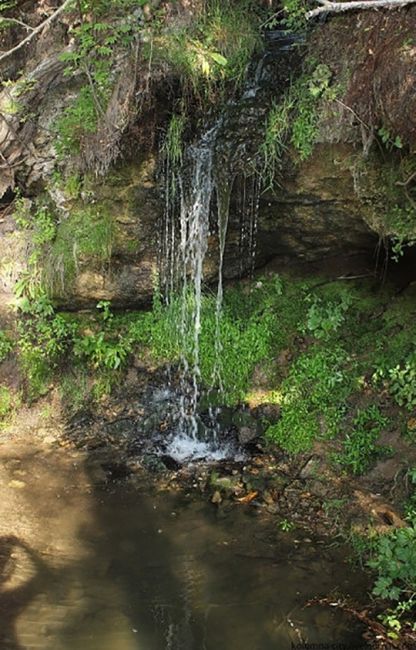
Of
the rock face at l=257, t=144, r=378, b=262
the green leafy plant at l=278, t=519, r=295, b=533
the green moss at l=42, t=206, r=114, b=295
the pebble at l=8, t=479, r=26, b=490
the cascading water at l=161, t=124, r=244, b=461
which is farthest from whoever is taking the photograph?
the green moss at l=42, t=206, r=114, b=295

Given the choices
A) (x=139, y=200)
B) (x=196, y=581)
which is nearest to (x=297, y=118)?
(x=139, y=200)

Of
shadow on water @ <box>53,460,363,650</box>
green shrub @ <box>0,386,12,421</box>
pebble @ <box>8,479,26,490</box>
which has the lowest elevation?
shadow on water @ <box>53,460,363,650</box>

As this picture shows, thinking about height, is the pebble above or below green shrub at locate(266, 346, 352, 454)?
below

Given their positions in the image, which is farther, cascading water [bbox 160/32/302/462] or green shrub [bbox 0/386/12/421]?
green shrub [bbox 0/386/12/421]

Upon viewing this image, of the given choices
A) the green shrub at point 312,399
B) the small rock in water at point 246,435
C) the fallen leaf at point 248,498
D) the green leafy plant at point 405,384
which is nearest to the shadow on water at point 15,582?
the fallen leaf at point 248,498

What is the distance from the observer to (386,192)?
17.5ft

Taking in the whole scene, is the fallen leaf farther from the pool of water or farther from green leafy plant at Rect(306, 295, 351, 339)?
green leafy plant at Rect(306, 295, 351, 339)

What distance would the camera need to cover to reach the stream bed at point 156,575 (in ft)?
13.4

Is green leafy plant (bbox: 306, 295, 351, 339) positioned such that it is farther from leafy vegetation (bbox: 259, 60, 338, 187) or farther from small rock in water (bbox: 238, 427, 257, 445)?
leafy vegetation (bbox: 259, 60, 338, 187)

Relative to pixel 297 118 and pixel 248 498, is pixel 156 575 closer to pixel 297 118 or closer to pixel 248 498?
pixel 248 498

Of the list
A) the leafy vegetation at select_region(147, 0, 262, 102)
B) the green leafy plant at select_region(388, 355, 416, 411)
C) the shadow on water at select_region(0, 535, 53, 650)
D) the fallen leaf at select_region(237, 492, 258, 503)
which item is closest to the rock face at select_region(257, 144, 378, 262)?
the leafy vegetation at select_region(147, 0, 262, 102)

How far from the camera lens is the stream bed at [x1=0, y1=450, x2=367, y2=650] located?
409 centimetres

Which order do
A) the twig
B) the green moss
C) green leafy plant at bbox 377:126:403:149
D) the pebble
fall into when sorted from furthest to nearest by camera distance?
the green moss < the pebble < the twig < green leafy plant at bbox 377:126:403:149

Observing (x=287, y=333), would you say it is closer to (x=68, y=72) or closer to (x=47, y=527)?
(x=47, y=527)
